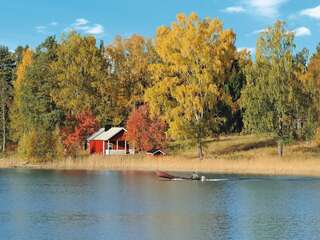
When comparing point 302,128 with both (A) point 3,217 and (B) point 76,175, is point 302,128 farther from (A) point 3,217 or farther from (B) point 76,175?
(A) point 3,217

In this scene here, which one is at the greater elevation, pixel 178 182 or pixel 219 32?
pixel 219 32

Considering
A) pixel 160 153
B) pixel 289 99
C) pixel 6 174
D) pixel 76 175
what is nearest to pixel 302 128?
pixel 289 99

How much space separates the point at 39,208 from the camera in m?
41.0

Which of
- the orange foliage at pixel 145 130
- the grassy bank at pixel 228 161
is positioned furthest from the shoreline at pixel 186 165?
the orange foliage at pixel 145 130

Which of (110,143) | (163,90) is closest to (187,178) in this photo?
(163,90)

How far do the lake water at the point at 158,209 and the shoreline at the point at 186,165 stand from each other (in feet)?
13.9

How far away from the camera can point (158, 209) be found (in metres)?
40.3

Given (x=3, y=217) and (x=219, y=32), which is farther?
(x=219, y=32)

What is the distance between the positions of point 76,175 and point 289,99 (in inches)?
1001

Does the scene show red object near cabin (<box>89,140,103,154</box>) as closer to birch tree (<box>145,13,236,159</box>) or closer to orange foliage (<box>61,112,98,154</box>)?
orange foliage (<box>61,112,98,154</box>)

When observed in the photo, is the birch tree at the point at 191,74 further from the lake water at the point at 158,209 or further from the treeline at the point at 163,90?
the lake water at the point at 158,209

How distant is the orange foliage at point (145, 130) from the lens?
8725 centimetres

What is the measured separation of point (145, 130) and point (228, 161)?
70.3 feet

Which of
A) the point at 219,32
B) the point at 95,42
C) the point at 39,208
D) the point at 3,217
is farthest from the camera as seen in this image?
the point at 95,42
